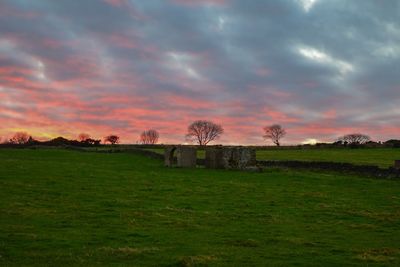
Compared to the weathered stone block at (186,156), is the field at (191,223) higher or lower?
lower

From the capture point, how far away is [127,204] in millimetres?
20344

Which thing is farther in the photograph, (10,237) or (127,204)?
(127,204)

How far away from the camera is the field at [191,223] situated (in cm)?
1192

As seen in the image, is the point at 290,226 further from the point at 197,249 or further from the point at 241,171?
the point at 241,171

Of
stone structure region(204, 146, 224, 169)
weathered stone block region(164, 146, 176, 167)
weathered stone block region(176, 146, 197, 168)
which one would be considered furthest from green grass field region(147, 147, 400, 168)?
weathered stone block region(164, 146, 176, 167)

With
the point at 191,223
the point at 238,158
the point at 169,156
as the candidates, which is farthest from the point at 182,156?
the point at 191,223

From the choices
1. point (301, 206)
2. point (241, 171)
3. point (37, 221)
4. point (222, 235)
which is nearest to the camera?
point (222, 235)

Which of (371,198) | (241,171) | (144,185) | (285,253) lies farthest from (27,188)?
(241,171)

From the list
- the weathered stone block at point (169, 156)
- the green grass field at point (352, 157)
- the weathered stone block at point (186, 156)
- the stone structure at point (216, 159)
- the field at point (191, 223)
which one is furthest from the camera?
the green grass field at point (352, 157)

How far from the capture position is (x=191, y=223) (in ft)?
54.3

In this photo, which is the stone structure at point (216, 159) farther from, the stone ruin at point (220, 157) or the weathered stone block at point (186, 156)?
the weathered stone block at point (186, 156)

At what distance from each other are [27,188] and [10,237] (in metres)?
11.0

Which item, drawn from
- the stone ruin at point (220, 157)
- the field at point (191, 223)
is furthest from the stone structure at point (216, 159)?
the field at point (191, 223)

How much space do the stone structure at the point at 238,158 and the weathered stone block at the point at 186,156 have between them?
2.95m
